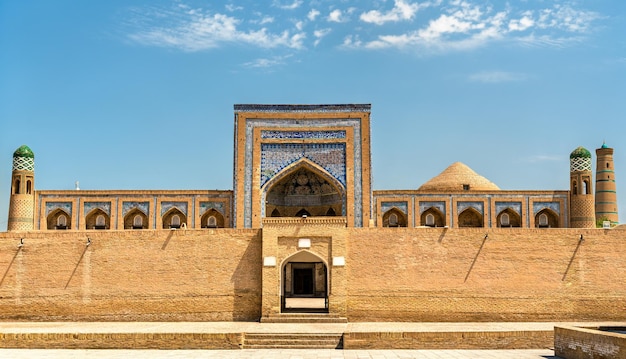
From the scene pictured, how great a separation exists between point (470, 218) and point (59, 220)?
13365mm

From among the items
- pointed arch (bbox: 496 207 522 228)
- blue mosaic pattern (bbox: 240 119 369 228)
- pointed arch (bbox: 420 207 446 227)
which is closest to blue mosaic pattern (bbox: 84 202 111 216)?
blue mosaic pattern (bbox: 240 119 369 228)

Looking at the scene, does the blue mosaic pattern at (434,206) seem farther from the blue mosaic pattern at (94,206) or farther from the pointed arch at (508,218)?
the blue mosaic pattern at (94,206)

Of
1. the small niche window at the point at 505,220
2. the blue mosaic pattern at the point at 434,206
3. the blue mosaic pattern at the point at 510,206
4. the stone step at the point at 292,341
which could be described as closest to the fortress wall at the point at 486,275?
the stone step at the point at 292,341

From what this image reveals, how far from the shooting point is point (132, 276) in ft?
48.6

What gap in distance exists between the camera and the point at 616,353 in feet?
32.6

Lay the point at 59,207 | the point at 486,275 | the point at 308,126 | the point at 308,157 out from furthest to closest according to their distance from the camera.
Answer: the point at 59,207
the point at 308,126
the point at 308,157
the point at 486,275

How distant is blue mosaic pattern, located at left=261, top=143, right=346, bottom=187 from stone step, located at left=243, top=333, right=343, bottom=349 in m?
9.15

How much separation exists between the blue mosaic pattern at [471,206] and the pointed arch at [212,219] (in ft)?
25.3

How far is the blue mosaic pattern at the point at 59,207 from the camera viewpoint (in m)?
22.4

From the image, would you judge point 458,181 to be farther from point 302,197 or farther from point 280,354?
point 280,354

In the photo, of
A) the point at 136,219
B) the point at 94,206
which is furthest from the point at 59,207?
the point at 136,219

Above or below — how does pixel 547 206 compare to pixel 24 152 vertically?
below

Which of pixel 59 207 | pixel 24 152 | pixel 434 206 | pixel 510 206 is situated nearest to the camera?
pixel 24 152

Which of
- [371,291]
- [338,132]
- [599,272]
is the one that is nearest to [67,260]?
[371,291]
